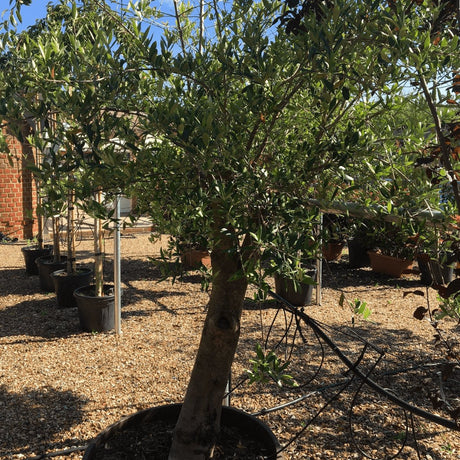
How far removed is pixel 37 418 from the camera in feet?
11.7

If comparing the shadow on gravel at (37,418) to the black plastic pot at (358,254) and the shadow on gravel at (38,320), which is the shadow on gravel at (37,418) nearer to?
the shadow on gravel at (38,320)

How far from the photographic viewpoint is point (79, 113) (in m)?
1.75

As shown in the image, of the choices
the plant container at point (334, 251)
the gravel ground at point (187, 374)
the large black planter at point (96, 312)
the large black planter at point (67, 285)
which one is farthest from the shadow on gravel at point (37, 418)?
the plant container at point (334, 251)

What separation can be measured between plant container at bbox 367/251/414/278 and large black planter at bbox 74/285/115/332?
515cm

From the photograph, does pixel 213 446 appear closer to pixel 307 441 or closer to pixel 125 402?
pixel 307 441

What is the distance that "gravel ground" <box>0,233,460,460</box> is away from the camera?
3318 mm

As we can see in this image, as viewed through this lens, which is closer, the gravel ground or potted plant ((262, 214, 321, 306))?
potted plant ((262, 214, 321, 306))

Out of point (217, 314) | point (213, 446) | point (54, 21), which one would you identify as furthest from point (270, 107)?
point (54, 21)

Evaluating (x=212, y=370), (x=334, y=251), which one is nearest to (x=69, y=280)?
(x=212, y=370)

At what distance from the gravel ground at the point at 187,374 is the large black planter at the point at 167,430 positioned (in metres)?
0.37

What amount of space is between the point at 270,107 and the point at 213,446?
1.90m

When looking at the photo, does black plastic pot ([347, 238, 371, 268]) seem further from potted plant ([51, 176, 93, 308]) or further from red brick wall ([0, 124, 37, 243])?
red brick wall ([0, 124, 37, 243])

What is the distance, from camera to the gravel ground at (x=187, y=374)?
3.32m

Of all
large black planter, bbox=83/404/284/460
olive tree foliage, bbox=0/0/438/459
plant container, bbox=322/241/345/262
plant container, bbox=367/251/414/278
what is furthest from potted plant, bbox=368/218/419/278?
olive tree foliage, bbox=0/0/438/459
